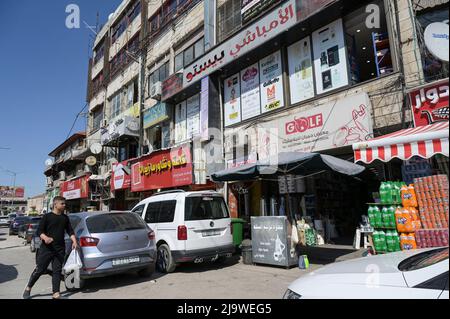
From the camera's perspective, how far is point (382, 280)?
289cm

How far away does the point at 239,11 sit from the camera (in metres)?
15.0

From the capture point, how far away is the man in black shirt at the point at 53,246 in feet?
19.9

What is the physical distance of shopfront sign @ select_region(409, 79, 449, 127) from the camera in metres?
7.50

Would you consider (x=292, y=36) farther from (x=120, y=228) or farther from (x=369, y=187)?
(x=120, y=228)

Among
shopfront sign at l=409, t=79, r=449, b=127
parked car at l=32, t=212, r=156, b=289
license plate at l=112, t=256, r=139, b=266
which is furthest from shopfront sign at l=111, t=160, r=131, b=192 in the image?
shopfront sign at l=409, t=79, r=449, b=127

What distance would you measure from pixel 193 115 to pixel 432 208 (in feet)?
41.7

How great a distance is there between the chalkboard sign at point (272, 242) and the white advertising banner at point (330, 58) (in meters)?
5.29

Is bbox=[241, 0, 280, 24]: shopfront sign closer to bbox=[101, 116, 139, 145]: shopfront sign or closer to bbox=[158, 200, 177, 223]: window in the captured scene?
bbox=[158, 200, 177, 223]: window

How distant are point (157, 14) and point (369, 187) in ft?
61.4

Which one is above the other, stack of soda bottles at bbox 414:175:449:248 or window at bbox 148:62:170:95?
window at bbox 148:62:170:95

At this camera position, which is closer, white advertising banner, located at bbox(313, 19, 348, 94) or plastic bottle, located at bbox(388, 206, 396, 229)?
plastic bottle, located at bbox(388, 206, 396, 229)

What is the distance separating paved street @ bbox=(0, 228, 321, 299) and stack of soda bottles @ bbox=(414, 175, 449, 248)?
9.68 feet

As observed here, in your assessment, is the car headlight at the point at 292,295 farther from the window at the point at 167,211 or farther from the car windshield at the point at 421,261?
the window at the point at 167,211
